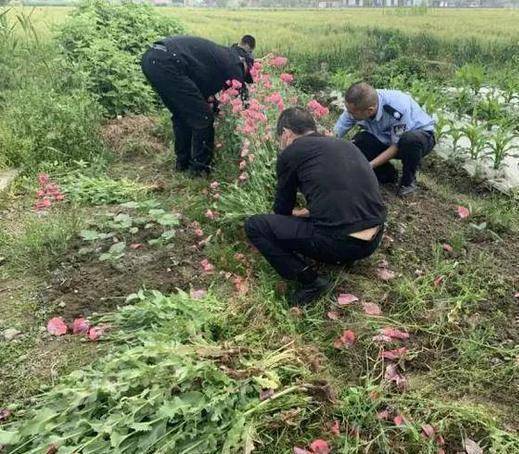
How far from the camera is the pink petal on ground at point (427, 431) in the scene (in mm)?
2461

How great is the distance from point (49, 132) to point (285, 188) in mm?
3354

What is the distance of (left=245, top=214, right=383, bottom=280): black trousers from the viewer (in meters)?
3.28

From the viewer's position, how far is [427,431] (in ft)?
8.11

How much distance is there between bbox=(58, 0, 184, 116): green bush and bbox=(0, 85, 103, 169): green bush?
760 millimetres

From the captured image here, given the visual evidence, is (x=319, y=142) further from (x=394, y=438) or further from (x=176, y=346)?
(x=394, y=438)

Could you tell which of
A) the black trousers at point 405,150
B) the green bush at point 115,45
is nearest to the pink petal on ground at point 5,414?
the black trousers at point 405,150

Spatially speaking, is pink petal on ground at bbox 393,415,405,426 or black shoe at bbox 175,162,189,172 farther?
black shoe at bbox 175,162,189,172

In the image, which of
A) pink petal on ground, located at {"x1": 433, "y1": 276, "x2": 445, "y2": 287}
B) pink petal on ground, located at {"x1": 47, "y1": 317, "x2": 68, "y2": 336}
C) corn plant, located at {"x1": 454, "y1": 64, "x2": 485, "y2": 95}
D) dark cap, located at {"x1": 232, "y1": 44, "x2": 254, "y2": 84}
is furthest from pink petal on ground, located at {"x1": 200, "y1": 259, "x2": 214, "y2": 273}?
corn plant, located at {"x1": 454, "y1": 64, "x2": 485, "y2": 95}

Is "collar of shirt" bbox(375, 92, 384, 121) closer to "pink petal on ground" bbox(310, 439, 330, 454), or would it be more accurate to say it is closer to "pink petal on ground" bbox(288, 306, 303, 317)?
"pink petal on ground" bbox(288, 306, 303, 317)

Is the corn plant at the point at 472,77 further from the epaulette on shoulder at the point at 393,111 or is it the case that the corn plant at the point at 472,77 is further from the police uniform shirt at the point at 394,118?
the epaulette on shoulder at the point at 393,111

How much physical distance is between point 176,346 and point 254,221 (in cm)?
118

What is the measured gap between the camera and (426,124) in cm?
466

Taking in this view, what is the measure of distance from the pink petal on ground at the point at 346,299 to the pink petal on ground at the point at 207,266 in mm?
900

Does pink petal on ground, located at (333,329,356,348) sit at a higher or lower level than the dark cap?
lower
